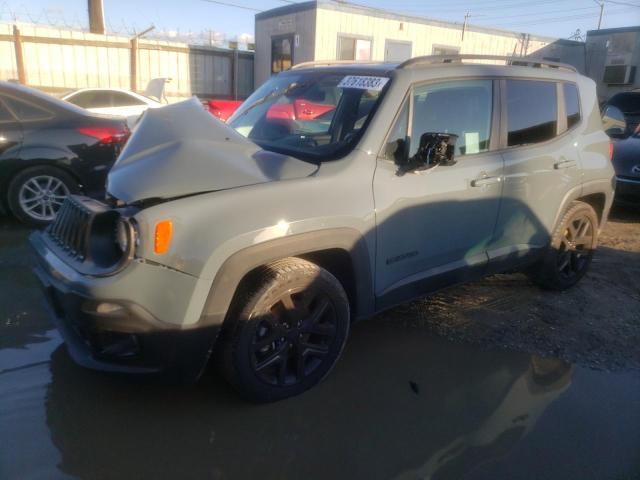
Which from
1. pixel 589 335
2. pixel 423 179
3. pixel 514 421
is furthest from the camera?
pixel 589 335

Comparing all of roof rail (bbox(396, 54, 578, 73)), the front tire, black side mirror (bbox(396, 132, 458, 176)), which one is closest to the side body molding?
the front tire

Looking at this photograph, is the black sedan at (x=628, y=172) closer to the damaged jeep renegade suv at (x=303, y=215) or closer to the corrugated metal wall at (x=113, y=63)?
the damaged jeep renegade suv at (x=303, y=215)

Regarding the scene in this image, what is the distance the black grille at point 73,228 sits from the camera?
2545 millimetres

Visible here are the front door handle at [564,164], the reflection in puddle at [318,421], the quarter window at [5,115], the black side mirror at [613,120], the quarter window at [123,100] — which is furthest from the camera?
the quarter window at [123,100]

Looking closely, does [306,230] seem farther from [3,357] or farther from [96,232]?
[3,357]

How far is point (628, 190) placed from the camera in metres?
6.89

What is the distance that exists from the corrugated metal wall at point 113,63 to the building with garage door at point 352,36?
1.18 m

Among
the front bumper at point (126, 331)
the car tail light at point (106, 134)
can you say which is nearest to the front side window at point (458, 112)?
the front bumper at point (126, 331)

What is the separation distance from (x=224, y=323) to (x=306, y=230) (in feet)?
2.04

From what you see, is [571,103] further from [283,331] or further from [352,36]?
[352,36]

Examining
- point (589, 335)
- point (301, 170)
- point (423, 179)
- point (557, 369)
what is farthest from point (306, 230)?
point (589, 335)

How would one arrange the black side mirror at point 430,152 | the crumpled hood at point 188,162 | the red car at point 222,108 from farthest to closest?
the red car at point 222,108 < the black side mirror at point 430,152 < the crumpled hood at point 188,162

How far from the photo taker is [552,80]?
13.2 ft

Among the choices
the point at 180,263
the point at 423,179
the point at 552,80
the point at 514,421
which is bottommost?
the point at 514,421
